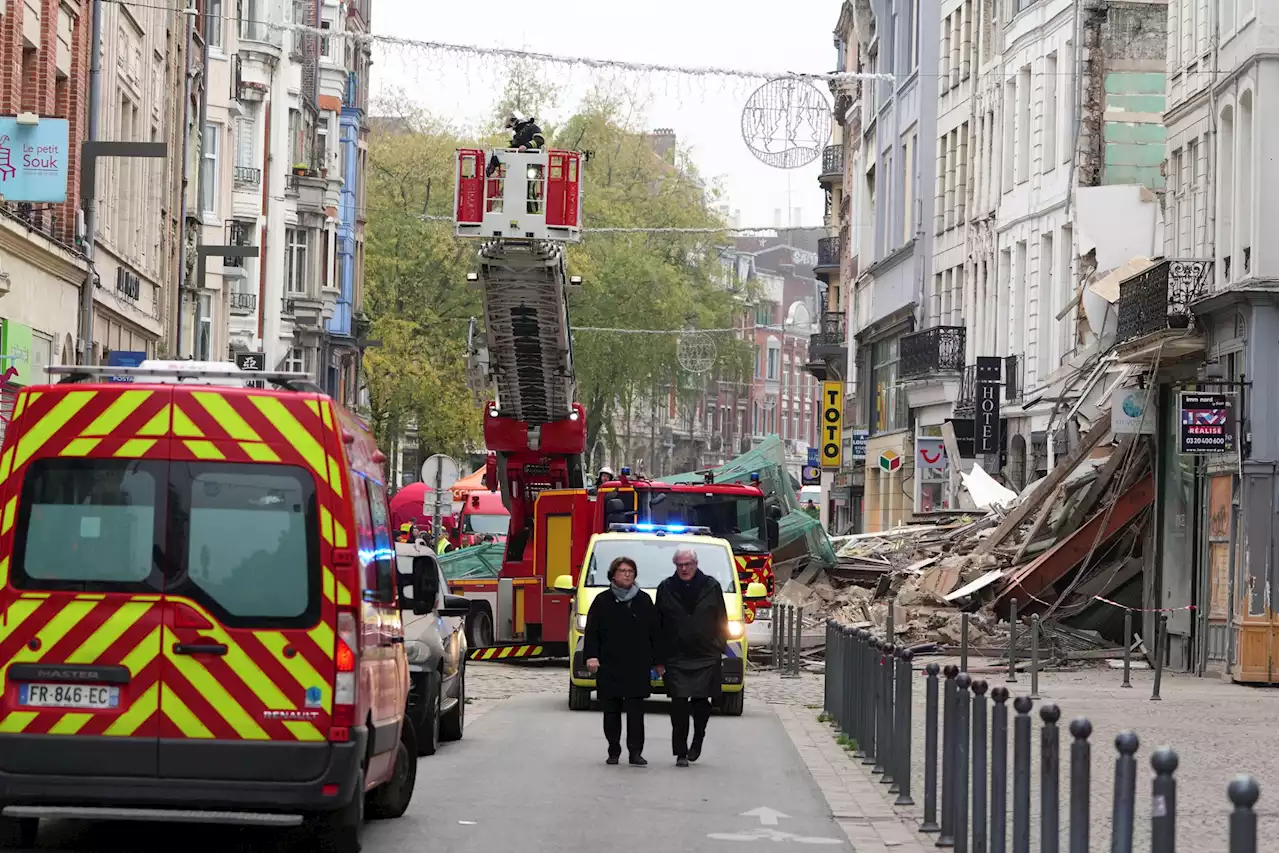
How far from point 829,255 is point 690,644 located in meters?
71.8

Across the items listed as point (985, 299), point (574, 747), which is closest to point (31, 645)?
point (574, 747)

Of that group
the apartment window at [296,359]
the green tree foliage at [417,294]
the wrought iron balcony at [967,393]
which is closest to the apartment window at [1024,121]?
the wrought iron balcony at [967,393]

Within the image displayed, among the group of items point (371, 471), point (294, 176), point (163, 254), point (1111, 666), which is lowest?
point (1111, 666)

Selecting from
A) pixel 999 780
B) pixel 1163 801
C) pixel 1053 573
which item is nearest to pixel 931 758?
pixel 999 780

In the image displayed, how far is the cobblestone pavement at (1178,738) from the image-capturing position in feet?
47.9

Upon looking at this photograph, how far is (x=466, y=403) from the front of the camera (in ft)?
245

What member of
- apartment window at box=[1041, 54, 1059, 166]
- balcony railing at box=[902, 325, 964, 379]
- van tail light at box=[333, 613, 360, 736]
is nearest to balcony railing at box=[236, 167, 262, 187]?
balcony railing at box=[902, 325, 964, 379]

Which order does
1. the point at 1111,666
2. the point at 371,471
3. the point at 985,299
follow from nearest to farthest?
the point at 371,471 → the point at 1111,666 → the point at 985,299

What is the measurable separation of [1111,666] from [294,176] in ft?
134

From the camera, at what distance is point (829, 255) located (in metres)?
89.6

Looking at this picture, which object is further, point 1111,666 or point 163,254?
point 163,254

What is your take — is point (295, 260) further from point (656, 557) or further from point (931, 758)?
point (931, 758)

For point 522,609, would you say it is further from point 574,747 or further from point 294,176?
point 294,176

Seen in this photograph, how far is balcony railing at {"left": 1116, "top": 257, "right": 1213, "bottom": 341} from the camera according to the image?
111 feet
